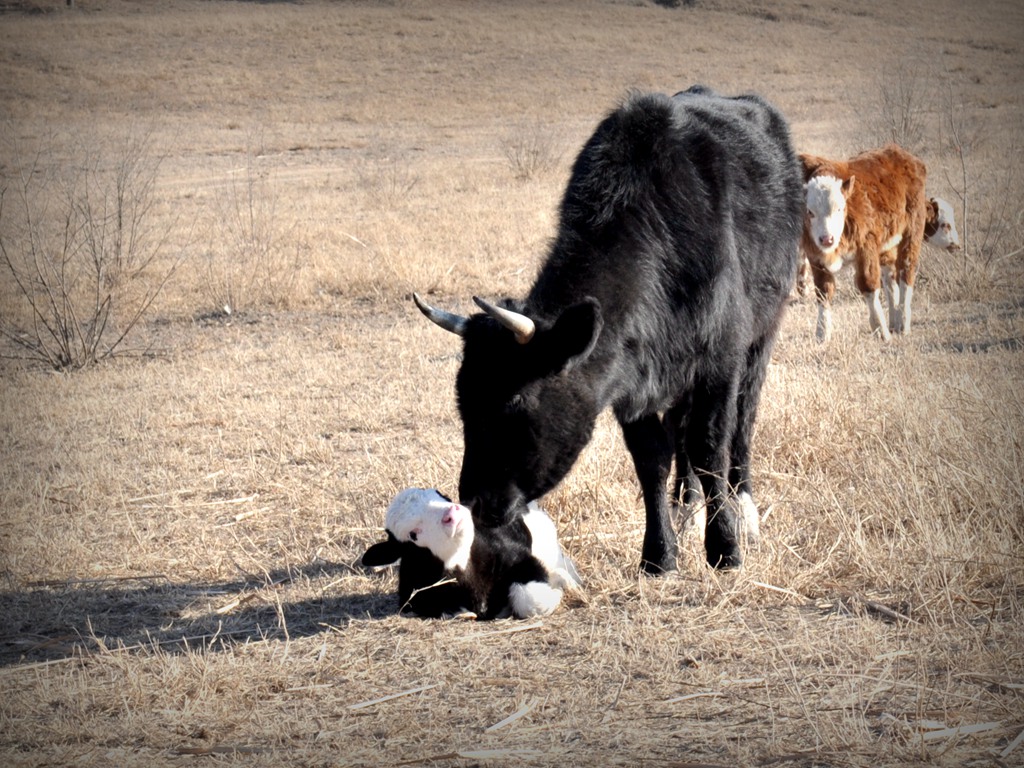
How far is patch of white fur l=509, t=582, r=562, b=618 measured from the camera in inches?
180

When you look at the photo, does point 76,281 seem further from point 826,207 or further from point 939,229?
A: point 939,229

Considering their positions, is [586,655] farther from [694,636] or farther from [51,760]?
[51,760]

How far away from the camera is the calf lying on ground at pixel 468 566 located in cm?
452

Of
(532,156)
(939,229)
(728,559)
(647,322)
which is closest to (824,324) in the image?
(939,229)

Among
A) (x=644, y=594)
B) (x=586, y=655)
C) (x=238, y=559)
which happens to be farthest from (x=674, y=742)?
(x=238, y=559)

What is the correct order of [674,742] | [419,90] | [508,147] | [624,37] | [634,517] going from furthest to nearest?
1. [624,37]
2. [419,90]
3. [508,147]
4. [634,517]
5. [674,742]

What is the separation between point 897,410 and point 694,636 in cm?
304

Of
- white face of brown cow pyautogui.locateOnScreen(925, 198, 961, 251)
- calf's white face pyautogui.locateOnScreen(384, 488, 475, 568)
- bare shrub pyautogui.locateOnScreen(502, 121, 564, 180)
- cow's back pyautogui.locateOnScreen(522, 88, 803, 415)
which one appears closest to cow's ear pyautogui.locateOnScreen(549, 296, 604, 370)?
cow's back pyautogui.locateOnScreen(522, 88, 803, 415)

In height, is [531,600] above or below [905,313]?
below

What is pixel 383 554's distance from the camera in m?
4.64

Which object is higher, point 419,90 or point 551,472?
point 419,90

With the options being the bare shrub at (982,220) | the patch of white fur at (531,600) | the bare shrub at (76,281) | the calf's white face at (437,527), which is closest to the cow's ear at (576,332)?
the calf's white face at (437,527)

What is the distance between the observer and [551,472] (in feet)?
14.4

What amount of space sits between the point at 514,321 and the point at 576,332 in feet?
0.80
